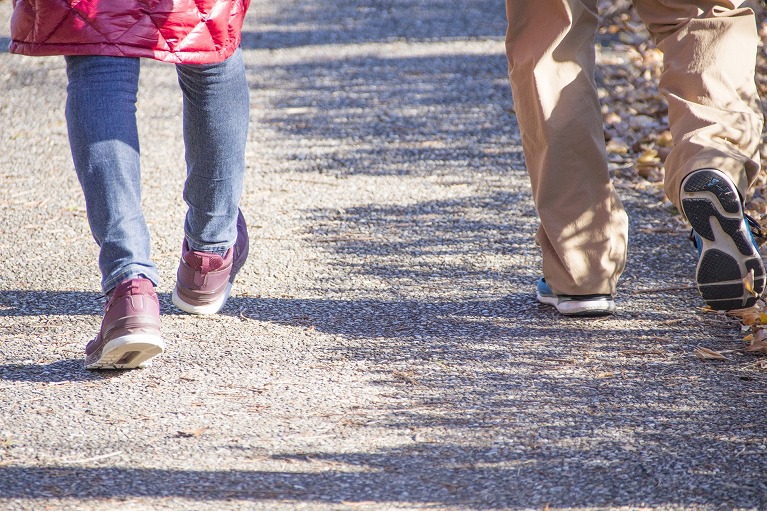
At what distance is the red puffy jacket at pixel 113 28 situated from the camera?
2.38 metres

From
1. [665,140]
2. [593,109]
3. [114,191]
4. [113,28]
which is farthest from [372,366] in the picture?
[665,140]

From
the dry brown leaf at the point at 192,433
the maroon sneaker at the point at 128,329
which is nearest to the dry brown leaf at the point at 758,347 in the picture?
the dry brown leaf at the point at 192,433

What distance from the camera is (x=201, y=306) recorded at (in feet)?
9.77

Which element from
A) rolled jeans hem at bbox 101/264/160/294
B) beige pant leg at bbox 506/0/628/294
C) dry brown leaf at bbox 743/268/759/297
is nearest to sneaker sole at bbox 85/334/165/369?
rolled jeans hem at bbox 101/264/160/294

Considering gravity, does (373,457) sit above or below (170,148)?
above

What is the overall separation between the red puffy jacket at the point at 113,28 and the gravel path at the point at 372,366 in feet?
2.79

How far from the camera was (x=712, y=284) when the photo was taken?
2668mm

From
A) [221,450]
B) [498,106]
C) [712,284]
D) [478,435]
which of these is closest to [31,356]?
[221,450]

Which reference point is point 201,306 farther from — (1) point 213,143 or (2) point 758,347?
(2) point 758,347

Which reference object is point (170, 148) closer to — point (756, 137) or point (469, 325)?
point (469, 325)

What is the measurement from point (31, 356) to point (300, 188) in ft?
6.09

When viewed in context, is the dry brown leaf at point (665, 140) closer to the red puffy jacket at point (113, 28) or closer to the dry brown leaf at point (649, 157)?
the dry brown leaf at point (649, 157)

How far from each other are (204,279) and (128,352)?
1.46 feet

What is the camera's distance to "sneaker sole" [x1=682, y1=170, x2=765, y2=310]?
257cm
